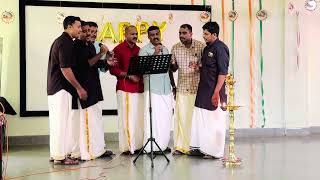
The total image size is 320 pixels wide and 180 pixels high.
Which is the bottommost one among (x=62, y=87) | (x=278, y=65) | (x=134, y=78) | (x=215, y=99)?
(x=215, y=99)

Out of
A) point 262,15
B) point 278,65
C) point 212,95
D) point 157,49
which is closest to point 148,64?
point 157,49

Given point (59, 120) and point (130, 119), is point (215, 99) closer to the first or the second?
point (130, 119)

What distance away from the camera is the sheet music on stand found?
5375 millimetres

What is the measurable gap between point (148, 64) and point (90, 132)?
1.21 meters

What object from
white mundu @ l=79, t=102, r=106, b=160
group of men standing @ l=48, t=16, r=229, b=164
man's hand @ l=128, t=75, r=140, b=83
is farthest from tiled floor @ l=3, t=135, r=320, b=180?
man's hand @ l=128, t=75, r=140, b=83

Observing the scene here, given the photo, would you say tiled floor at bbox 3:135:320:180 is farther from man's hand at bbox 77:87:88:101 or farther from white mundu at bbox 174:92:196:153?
man's hand at bbox 77:87:88:101

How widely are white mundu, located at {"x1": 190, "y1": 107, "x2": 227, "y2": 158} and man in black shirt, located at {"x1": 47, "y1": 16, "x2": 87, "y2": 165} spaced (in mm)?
1512

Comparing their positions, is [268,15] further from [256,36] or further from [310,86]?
[310,86]

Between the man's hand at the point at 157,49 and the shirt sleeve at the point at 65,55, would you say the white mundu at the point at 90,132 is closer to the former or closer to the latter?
the shirt sleeve at the point at 65,55

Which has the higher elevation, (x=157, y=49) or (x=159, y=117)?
(x=157, y=49)

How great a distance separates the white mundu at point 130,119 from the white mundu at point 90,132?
36cm

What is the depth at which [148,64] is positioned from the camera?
5.43 m

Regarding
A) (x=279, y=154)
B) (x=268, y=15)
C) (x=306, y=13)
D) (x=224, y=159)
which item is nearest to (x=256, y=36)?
(x=268, y=15)

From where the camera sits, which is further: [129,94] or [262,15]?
[262,15]
